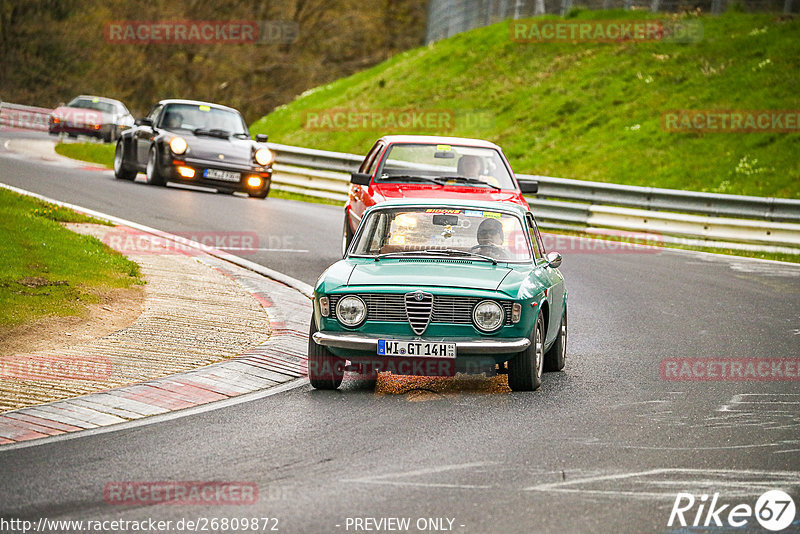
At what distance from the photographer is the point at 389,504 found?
19.3 ft

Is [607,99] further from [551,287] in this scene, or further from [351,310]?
[351,310]

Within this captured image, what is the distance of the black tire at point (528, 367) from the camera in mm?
8672

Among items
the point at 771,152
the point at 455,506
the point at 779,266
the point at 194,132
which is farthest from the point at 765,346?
the point at 771,152

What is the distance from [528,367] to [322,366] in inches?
58.9

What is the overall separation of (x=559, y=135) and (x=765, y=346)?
68.3 feet

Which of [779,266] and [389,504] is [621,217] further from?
[389,504]

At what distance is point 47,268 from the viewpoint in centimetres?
1188

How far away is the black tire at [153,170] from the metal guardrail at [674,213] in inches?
172

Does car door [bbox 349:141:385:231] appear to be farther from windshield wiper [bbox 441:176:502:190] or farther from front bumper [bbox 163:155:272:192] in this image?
front bumper [bbox 163:155:272:192]

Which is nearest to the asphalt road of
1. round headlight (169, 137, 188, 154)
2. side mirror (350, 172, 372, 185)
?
side mirror (350, 172, 372, 185)
